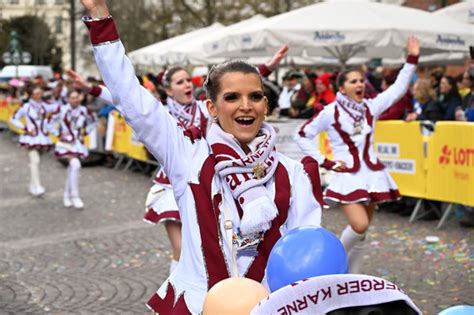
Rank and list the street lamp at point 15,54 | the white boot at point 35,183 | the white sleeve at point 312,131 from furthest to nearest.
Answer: the street lamp at point 15,54, the white boot at point 35,183, the white sleeve at point 312,131

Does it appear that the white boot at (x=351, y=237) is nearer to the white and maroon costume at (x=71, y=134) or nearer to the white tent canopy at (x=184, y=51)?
the white and maroon costume at (x=71, y=134)

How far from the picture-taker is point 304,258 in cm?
271

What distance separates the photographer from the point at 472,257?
27.8 ft

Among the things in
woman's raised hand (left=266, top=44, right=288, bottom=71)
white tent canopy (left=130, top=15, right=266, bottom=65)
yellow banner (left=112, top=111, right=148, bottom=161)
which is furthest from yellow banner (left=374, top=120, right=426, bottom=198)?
white tent canopy (left=130, top=15, right=266, bottom=65)

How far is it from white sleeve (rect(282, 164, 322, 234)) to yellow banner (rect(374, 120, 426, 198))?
7.71 m

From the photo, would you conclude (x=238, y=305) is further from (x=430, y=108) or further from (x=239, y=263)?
(x=430, y=108)

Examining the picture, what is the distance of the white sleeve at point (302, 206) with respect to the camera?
10.9ft

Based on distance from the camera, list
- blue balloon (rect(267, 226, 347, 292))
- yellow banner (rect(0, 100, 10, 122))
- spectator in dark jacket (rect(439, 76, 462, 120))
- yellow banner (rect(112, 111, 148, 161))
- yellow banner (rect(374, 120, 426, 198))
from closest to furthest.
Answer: blue balloon (rect(267, 226, 347, 292))
yellow banner (rect(374, 120, 426, 198))
spectator in dark jacket (rect(439, 76, 462, 120))
yellow banner (rect(112, 111, 148, 161))
yellow banner (rect(0, 100, 10, 122))

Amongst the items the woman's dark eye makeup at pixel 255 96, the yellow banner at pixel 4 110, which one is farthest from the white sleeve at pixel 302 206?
the yellow banner at pixel 4 110

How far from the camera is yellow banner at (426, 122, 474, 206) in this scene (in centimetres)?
981

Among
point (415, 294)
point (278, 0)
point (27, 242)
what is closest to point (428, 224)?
point (415, 294)

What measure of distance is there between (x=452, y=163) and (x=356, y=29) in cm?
374

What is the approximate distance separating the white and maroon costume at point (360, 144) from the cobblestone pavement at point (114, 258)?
0.90 meters

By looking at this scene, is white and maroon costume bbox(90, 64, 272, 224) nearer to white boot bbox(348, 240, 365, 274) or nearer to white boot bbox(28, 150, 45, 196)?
white boot bbox(348, 240, 365, 274)
